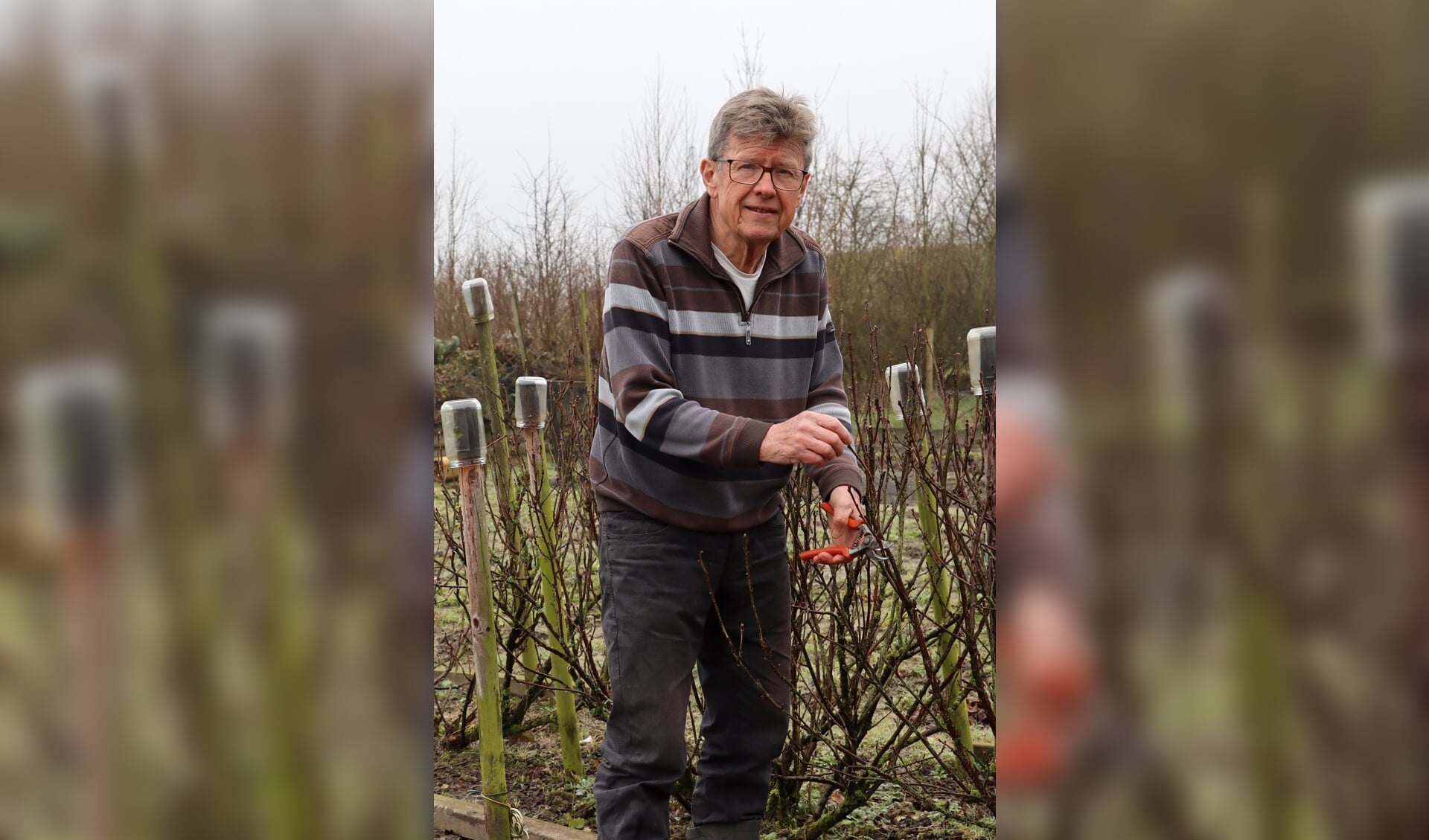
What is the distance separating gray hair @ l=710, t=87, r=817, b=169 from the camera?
230cm

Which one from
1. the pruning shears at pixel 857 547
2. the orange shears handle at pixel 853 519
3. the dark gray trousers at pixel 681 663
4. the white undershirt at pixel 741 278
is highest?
the white undershirt at pixel 741 278

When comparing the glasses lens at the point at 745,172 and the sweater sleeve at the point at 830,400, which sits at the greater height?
the glasses lens at the point at 745,172

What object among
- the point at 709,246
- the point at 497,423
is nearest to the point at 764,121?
the point at 709,246

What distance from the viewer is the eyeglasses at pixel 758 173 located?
7.62 ft

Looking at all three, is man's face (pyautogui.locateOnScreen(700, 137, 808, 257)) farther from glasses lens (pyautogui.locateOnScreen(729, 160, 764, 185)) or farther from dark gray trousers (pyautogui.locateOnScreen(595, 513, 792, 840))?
dark gray trousers (pyautogui.locateOnScreen(595, 513, 792, 840))

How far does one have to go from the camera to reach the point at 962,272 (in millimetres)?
11516

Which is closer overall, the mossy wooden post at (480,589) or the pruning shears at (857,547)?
the pruning shears at (857,547)

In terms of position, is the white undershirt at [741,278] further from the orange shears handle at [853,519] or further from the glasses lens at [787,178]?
the orange shears handle at [853,519]

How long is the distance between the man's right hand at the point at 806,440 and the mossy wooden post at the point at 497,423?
4.14 ft
